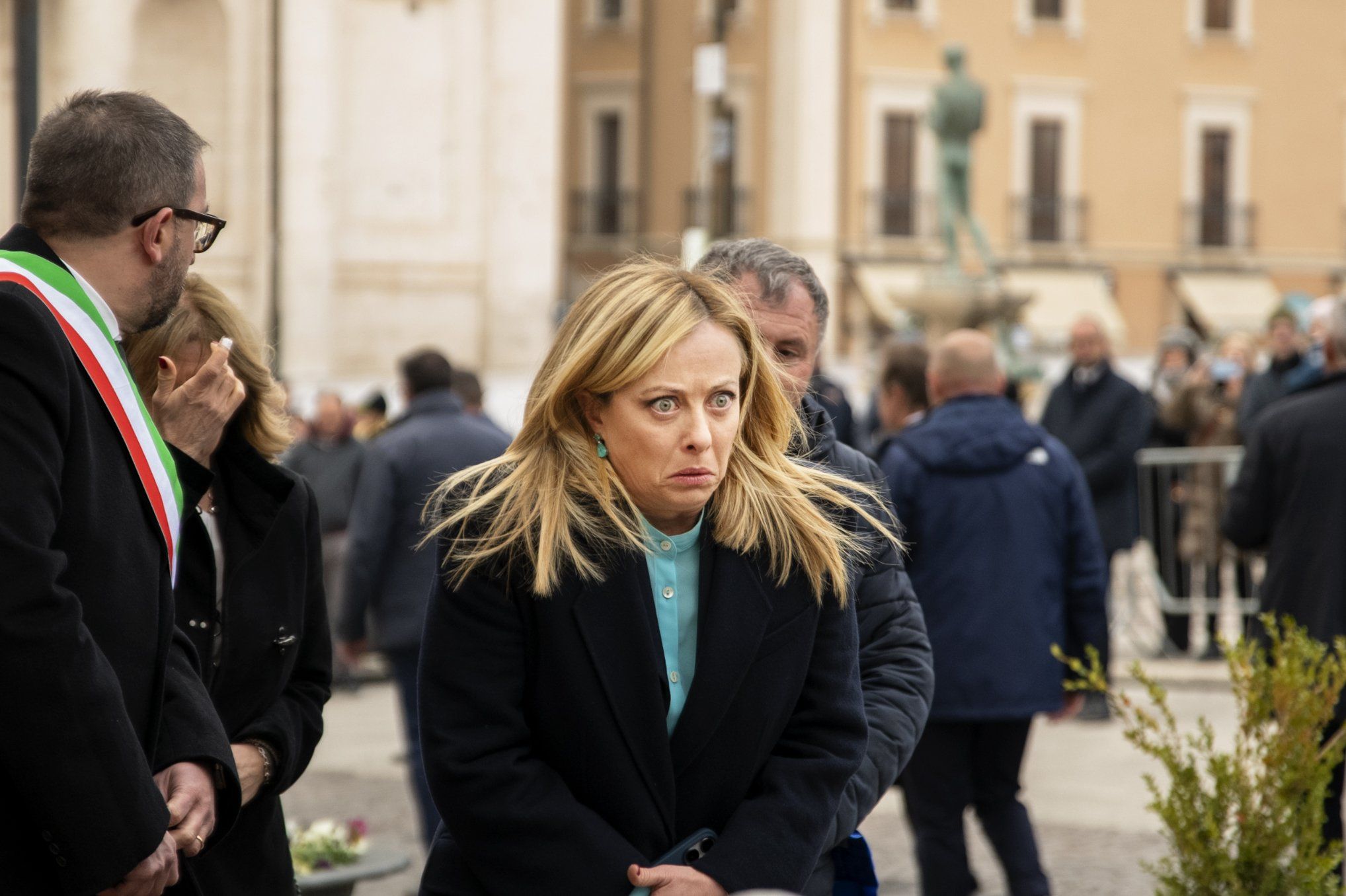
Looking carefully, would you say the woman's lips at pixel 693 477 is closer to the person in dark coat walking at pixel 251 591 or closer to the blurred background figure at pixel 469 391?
the person in dark coat walking at pixel 251 591

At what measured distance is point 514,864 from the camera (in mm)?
3090

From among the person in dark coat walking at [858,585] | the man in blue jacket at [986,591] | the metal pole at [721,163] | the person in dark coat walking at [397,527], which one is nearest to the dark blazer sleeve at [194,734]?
the person in dark coat walking at [858,585]

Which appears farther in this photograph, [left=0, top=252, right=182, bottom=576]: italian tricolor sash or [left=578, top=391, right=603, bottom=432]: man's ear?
[left=578, top=391, right=603, bottom=432]: man's ear

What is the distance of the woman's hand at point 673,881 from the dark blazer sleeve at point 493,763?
3 cm

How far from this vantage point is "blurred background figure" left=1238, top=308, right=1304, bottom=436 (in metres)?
13.2

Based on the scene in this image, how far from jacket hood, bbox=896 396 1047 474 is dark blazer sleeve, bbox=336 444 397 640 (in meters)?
2.46

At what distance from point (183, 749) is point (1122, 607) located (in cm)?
1285

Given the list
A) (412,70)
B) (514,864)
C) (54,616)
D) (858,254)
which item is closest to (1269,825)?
(514,864)

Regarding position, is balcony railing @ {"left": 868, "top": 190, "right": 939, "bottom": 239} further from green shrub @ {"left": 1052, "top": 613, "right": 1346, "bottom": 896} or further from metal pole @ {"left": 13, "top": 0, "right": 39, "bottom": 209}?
green shrub @ {"left": 1052, "top": 613, "right": 1346, "bottom": 896}

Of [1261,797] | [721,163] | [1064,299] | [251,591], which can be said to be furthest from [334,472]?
[1064,299]

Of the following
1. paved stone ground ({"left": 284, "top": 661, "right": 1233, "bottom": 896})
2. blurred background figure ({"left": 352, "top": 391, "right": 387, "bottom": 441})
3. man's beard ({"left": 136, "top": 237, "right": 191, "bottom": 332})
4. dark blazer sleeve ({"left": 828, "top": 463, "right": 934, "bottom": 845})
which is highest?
man's beard ({"left": 136, "top": 237, "right": 191, "bottom": 332})

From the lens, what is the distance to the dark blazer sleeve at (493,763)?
3.06 meters

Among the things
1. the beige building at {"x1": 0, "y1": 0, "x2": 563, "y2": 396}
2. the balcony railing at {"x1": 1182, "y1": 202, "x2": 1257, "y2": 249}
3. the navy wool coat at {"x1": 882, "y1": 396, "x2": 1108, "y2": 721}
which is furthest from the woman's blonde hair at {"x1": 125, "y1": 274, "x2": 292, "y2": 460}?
the balcony railing at {"x1": 1182, "y1": 202, "x2": 1257, "y2": 249}

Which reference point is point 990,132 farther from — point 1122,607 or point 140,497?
point 140,497
